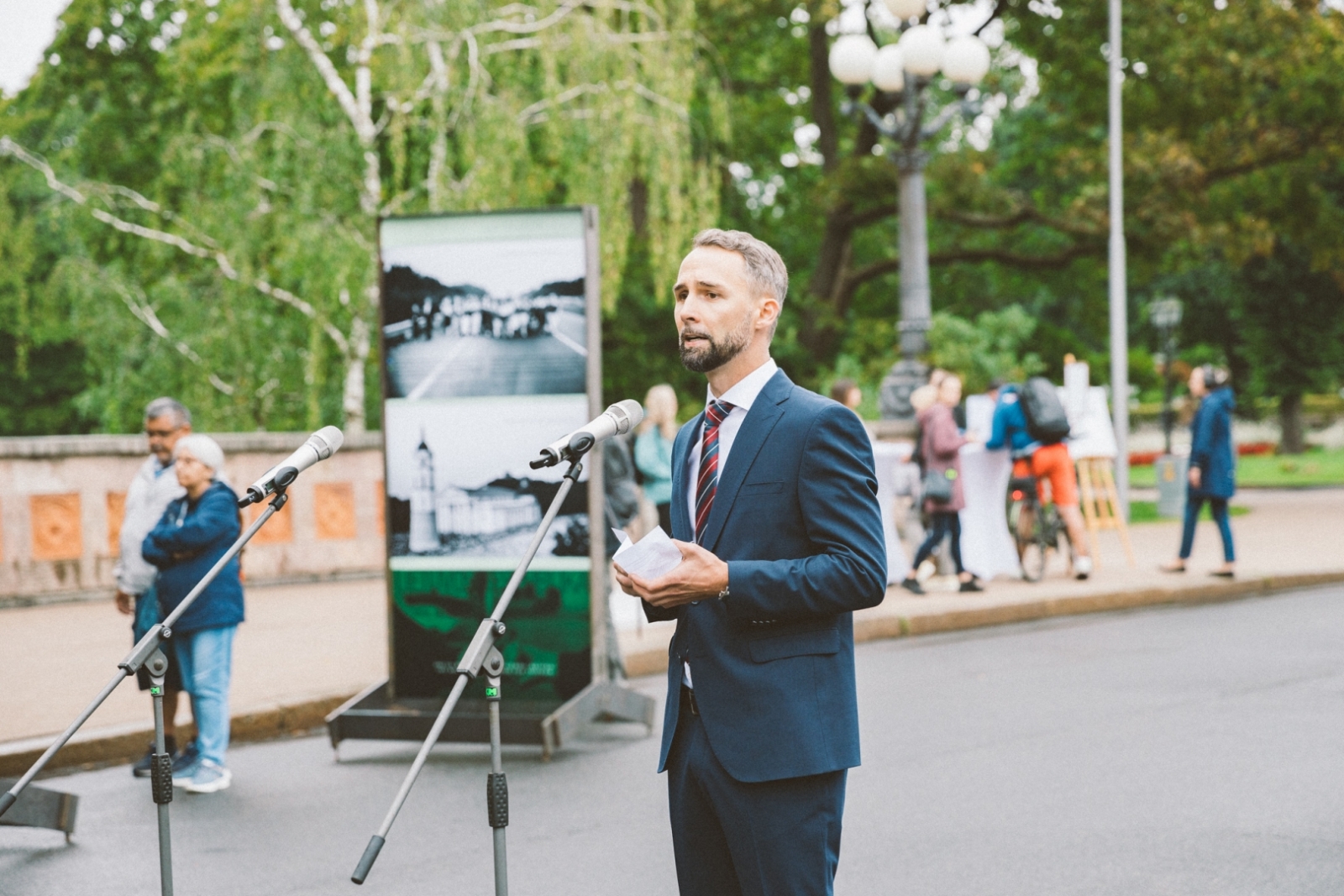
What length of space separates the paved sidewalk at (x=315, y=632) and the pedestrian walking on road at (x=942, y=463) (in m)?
0.56

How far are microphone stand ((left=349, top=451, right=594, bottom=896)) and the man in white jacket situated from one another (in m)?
4.15

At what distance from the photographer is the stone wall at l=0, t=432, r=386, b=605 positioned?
42.0ft

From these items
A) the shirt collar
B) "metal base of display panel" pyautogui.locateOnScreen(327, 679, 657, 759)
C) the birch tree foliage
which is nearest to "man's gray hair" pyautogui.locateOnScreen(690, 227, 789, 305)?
the shirt collar

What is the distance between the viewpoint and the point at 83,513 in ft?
42.8

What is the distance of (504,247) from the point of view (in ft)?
23.7

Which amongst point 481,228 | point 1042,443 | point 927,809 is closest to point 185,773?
point 481,228

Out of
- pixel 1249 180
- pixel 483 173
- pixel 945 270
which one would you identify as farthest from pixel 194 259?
pixel 945 270

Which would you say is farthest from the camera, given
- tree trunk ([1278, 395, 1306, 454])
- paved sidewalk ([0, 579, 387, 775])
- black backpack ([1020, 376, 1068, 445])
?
tree trunk ([1278, 395, 1306, 454])

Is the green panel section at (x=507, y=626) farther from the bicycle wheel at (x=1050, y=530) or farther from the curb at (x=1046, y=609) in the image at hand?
the bicycle wheel at (x=1050, y=530)

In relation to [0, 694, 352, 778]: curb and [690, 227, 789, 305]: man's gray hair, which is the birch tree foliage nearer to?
[0, 694, 352, 778]: curb

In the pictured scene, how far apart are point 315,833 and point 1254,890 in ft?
11.6

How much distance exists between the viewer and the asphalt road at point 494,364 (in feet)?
23.6

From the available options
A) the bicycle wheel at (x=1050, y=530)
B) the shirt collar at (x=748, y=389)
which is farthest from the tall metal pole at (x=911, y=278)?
the shirt collar at (x=748, y=389)

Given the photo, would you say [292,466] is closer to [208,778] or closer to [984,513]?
[208,778]
